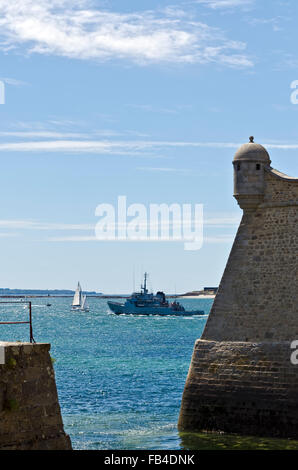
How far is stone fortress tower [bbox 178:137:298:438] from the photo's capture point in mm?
24734

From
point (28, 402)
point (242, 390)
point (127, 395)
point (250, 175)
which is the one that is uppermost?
point (250, 175)

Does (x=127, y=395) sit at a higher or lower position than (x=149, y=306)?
lower

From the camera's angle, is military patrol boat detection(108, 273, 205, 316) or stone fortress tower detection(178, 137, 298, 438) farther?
military patrol boat detection(108, 273, 205, 316)

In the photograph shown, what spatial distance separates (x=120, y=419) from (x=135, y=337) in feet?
198

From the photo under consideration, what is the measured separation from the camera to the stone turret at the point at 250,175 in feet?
87.5

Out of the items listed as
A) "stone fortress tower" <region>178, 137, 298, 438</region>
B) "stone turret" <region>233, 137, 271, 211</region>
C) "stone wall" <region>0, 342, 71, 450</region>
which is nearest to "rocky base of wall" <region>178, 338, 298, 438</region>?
"stone fortress tower" <region>178, 137, 298, 438</region>

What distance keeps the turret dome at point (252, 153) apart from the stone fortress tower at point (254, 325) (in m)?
0.03

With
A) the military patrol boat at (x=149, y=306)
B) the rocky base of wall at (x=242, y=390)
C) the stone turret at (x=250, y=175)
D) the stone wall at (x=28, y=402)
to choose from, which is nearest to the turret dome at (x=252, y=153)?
the stone turret at (x=250, y=175)

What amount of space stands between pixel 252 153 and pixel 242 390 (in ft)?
24.8

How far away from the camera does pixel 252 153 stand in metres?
26.9

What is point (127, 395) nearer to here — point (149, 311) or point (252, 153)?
point (252, 153)

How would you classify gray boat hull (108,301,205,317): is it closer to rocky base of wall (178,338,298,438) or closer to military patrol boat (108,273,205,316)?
military patrol boat (108,273,205,316)

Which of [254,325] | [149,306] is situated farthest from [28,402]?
[149,306]
